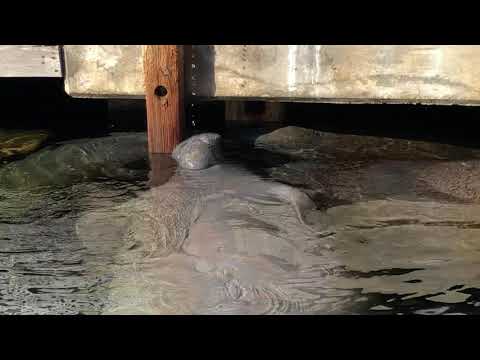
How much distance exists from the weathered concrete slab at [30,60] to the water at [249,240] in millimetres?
993

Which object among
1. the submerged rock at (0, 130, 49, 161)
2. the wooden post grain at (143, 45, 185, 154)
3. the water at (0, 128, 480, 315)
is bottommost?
the water at (0, 128, 480, 315)

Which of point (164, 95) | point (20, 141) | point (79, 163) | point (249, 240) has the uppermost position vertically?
point (164, 95)

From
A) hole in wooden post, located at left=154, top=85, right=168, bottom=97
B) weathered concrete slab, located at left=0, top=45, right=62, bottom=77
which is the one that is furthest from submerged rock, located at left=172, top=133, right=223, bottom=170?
weathered concrete slab, located at left=0, top=45, right=62, bottom=77

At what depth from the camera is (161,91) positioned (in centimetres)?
493

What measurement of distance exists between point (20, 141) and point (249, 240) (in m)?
3.78

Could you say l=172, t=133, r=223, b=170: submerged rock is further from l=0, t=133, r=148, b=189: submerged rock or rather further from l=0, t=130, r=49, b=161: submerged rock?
l=0, t=130, r=49, b=161: submerged rock

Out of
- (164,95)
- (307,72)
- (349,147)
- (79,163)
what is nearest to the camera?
(307,72)

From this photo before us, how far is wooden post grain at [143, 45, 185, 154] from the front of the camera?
4754 mm

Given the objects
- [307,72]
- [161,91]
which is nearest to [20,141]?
[161,91]

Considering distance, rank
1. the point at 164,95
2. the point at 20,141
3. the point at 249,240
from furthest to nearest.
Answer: the point at 20,141 < the point at 164,95 < the point at 249,240

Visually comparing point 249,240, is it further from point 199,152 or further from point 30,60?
point 30,60

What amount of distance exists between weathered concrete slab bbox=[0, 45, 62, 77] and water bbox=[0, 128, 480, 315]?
0.99 meters

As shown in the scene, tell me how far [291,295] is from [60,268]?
4.80 ft

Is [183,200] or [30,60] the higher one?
[30,60]
